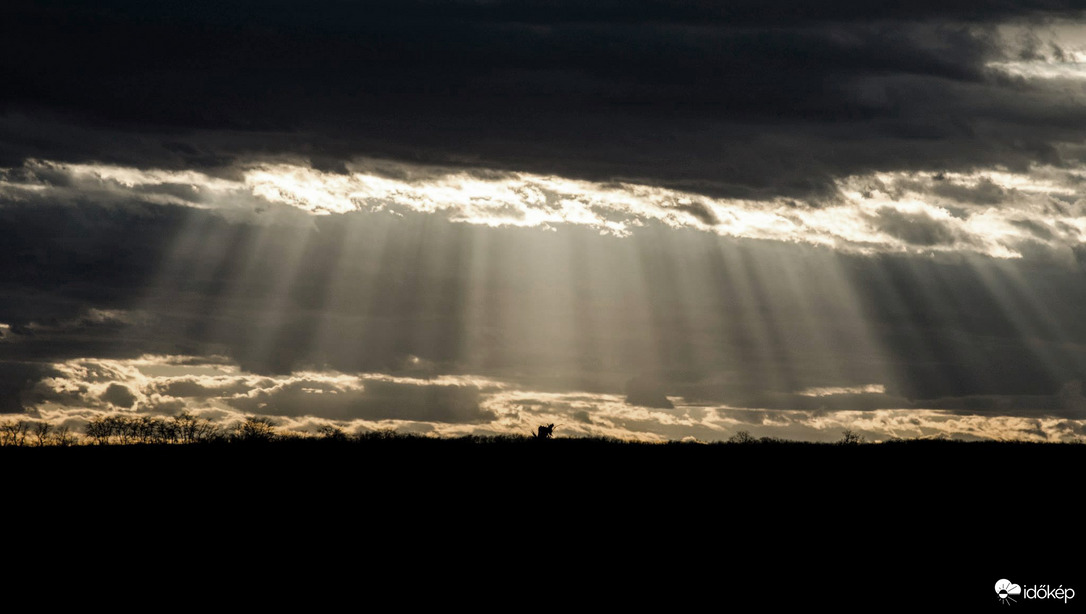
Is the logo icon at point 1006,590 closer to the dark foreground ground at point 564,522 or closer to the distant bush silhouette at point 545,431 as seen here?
the dark foreground ground at point 564,522

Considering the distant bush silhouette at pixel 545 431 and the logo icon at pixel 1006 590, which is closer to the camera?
the logo icon at pixel 1006 590

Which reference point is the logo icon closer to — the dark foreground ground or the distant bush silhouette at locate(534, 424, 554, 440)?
the dark foreground ground

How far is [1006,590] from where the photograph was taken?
794 inches

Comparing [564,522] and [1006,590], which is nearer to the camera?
[1006,590]

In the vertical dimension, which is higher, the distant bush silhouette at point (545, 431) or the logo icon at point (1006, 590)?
the distant bush silhouette at point (545, 431)

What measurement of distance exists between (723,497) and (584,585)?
796cm

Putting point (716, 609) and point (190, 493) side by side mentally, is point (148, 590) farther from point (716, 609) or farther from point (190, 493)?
point (716, 609)

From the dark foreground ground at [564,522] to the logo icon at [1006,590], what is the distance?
0.23 meters

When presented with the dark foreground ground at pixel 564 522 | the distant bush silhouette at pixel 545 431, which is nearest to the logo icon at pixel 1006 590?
the dark foreground ground at pixel 564 522

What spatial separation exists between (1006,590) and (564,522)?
956 centimetres

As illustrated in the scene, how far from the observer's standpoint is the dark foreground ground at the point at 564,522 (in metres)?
20.6

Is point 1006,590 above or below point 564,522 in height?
below

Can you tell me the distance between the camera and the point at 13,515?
24.8 metres

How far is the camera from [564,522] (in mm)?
24406
